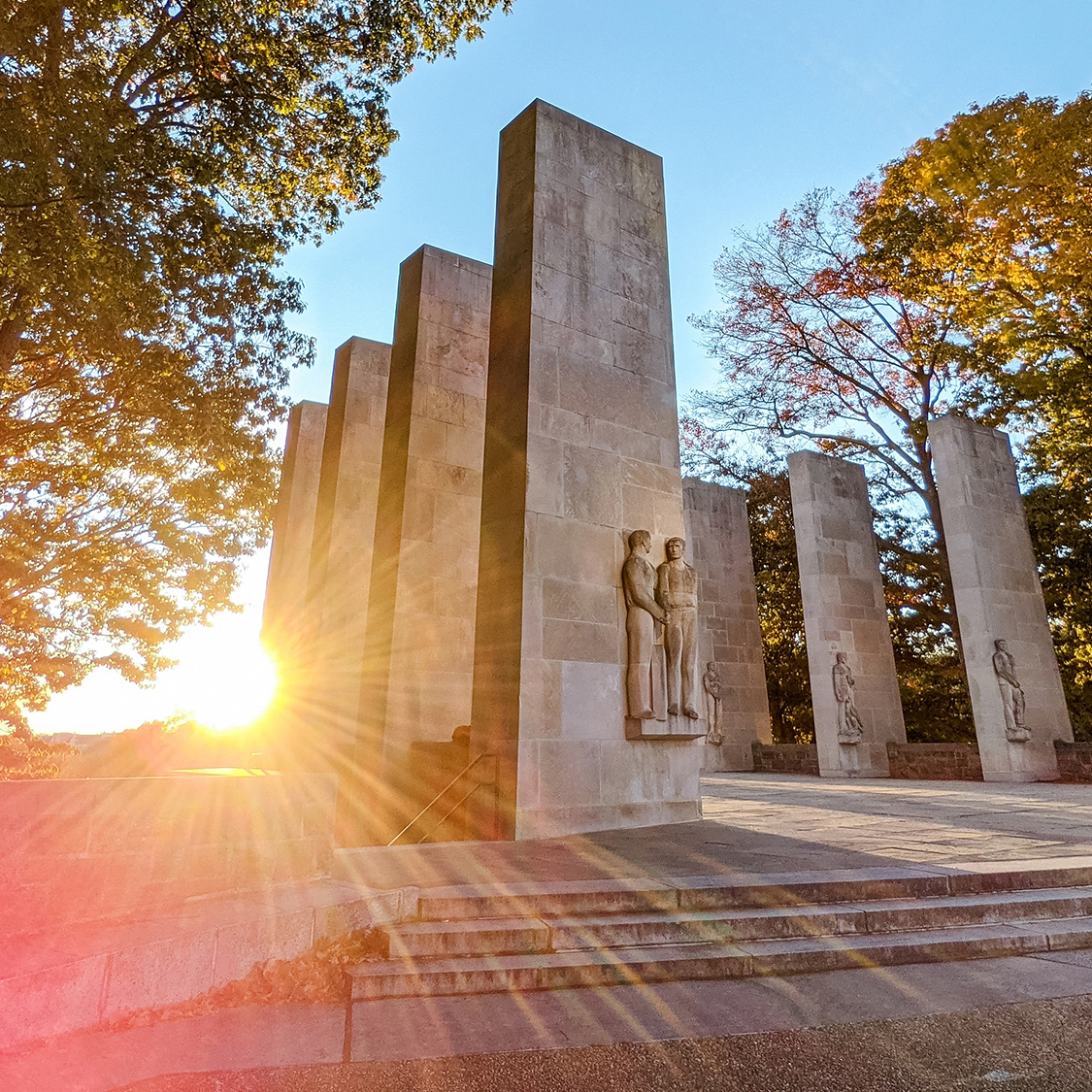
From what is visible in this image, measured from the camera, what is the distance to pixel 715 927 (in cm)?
374

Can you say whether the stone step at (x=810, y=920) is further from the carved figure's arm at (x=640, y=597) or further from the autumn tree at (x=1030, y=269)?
the autumn tree at (x=1030, y=269)

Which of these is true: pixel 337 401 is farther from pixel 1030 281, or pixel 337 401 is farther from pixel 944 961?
pixel 1030 281

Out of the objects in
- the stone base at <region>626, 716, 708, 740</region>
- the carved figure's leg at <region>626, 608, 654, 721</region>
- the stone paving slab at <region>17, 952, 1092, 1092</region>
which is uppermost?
the carved figure's leg at <region>626, 608, 654, 721</region>

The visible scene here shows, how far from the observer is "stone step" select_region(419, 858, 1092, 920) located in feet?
12.6

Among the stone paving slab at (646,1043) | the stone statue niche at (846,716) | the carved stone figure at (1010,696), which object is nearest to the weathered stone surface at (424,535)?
the stone paving slab at (646,1043)

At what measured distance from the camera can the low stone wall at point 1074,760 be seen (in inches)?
545

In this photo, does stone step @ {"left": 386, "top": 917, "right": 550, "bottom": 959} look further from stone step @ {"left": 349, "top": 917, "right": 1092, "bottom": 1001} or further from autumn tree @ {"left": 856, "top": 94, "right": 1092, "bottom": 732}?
autumn tree @ {"left": 856, "top": 94, "right": 1092, "bottom": 732}

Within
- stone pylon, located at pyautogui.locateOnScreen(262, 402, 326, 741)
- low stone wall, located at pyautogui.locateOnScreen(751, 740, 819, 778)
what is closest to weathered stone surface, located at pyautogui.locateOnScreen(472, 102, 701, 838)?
stone pylon, located at pyautogui.locateOnScreen(262, 402, 326, 741)

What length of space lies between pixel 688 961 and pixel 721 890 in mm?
671

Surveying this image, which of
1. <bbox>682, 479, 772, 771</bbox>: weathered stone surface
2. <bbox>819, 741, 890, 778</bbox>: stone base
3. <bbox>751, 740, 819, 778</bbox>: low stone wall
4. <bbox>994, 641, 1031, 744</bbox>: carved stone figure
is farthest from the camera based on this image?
<bbox>682, 479, 772, 771</bbox>: weathered stone surface

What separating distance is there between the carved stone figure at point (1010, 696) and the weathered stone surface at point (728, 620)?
613 cm

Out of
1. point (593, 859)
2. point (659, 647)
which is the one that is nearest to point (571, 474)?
point (659, 647)

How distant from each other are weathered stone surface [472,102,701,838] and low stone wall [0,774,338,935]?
2.89 metres

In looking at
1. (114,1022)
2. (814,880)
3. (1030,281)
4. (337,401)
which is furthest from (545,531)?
(1030,281)
